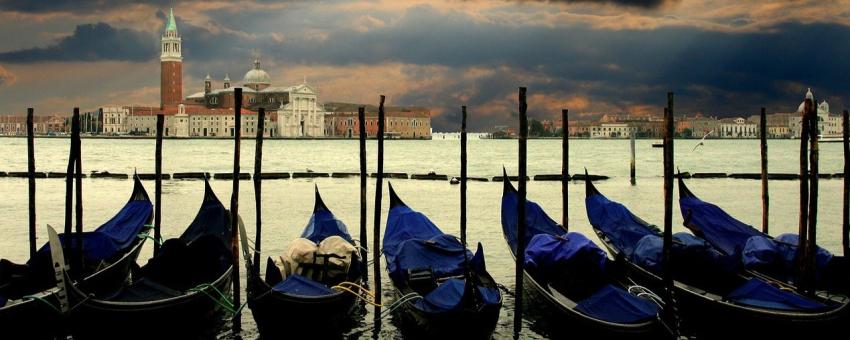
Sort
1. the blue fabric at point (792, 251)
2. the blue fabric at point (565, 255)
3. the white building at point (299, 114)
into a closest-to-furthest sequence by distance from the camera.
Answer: the blue fabric at point (565, 255), the blue fabric at point (792, 251), the white building at point (299, 114)

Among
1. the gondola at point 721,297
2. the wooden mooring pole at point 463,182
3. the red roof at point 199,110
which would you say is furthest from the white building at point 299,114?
the gondola at point 721,297

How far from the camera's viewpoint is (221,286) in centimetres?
717

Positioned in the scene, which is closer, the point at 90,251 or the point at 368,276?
the point at 90,251

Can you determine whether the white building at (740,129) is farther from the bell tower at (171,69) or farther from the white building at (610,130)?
the bell tower at (171,69)

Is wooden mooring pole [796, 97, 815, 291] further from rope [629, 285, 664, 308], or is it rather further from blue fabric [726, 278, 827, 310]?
rope [629, 285, 664, 308]

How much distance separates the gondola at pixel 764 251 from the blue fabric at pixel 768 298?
0.69m

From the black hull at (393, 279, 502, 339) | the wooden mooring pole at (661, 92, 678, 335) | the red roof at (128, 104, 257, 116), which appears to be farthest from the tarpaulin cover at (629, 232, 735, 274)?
the red roof at (128, 104, 257, 116)

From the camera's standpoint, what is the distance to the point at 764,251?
24.6 ft

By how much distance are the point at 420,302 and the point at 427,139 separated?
11406cm

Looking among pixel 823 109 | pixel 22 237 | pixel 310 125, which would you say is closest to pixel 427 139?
pixel 310 125

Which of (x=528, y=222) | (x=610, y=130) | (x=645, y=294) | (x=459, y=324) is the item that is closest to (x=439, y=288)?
(x=459, y=324)

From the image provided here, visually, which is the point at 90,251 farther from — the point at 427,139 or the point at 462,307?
the point at 427,139

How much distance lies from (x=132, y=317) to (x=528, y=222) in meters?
4.32

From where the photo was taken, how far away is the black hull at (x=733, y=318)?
5.73 metres
